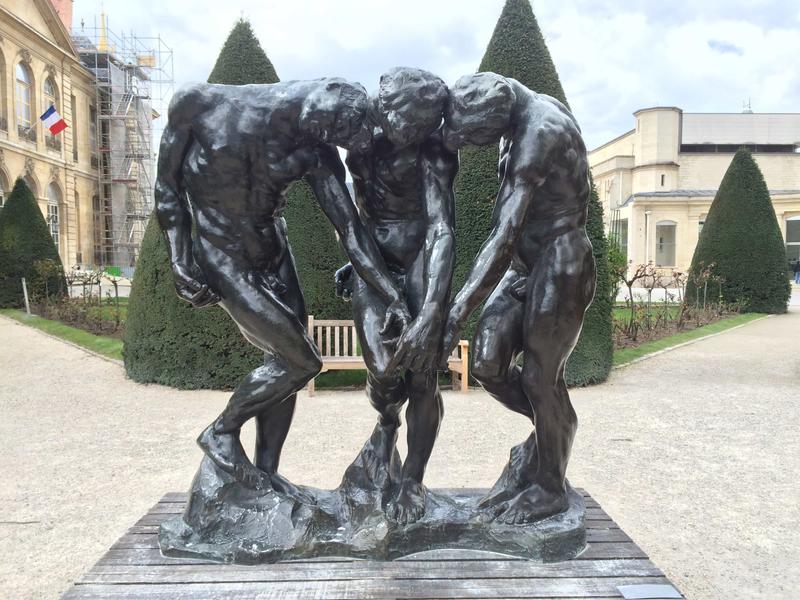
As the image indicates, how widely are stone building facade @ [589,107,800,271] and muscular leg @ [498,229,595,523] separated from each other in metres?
26.5

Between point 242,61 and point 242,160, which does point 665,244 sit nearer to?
point 242,61

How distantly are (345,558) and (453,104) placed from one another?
2.05 meters

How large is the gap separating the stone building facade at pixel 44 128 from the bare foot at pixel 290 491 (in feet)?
97.2

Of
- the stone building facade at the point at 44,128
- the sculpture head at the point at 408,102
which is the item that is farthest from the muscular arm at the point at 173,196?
the stone building facade at the point at 44,128

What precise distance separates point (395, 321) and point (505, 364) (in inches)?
22.5

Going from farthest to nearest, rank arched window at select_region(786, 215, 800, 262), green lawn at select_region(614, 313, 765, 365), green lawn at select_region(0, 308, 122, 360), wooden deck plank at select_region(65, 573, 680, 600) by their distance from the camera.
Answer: arched window at select_region(786, 215, 800, 262) < green lawn at select_region(0, 308, 122, 360) < green lawn at select_region(614, 313, 765, 365) < wooden deck plank at select_region(65, 573, 680, 600)

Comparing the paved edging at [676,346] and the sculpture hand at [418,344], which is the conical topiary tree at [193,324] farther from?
the paved edging at [676,346]

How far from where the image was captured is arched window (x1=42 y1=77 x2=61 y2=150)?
32.1 meters

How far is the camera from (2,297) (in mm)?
17219

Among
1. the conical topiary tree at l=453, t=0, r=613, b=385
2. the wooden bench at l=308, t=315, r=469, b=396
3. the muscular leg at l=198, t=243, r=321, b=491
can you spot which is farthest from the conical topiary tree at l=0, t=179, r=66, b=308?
the muscular leg at l=198, t=243, r=321, b=491

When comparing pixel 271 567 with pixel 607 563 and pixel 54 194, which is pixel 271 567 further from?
pixel 54 194

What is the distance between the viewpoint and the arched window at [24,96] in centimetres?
3020

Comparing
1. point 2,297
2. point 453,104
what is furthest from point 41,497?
point 2,297

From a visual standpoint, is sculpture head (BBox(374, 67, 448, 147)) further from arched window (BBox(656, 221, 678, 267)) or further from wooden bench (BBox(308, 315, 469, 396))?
arched window (BBox(656, 221, 678, 267))
